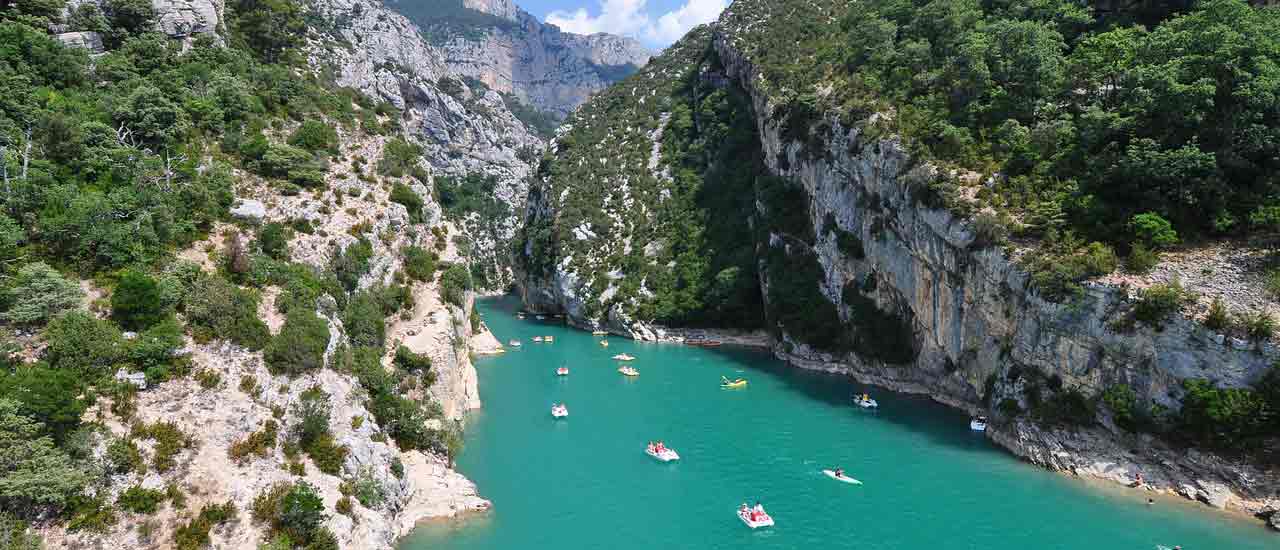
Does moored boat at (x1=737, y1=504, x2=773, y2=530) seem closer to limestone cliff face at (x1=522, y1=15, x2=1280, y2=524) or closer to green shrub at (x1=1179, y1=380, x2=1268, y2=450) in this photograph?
limestone cliff face at (x1=522, y1=15, x2=1280, y2=524)

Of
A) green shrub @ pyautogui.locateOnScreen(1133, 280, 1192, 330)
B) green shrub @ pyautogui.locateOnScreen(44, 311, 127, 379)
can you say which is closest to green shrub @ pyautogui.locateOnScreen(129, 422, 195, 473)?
green shrub @ pyautogui.locateOnScreen(44, 311, 127, 379)

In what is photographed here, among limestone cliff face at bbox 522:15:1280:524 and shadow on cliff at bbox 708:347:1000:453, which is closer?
limestone cliff face at bbox 522:15:1280:524

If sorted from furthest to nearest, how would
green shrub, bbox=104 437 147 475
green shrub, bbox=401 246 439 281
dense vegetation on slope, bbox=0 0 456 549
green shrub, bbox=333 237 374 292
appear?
green shrub, bbox=401 246 439 281, green shrub, bbox=333 237 374 292, green shrub, bbox=104 437 147 475, dense vegetation on slope, bbox=0 0 456 549

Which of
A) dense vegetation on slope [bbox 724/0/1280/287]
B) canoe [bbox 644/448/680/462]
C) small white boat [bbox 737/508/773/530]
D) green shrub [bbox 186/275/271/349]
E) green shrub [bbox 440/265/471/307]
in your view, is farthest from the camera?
green shrub [bbox 440/265/471/307]

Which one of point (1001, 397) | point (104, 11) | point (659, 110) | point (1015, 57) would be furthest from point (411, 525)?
point (659, 110)

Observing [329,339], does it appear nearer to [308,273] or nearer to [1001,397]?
[308,273]

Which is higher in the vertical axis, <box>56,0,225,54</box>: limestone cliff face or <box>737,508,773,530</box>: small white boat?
<box>56,0,225,54</box>: limestone cliff face

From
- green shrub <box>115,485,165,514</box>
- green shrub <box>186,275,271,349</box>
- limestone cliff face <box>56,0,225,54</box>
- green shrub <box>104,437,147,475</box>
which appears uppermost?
limestone cliff face <box>56,0,225,54</box>
